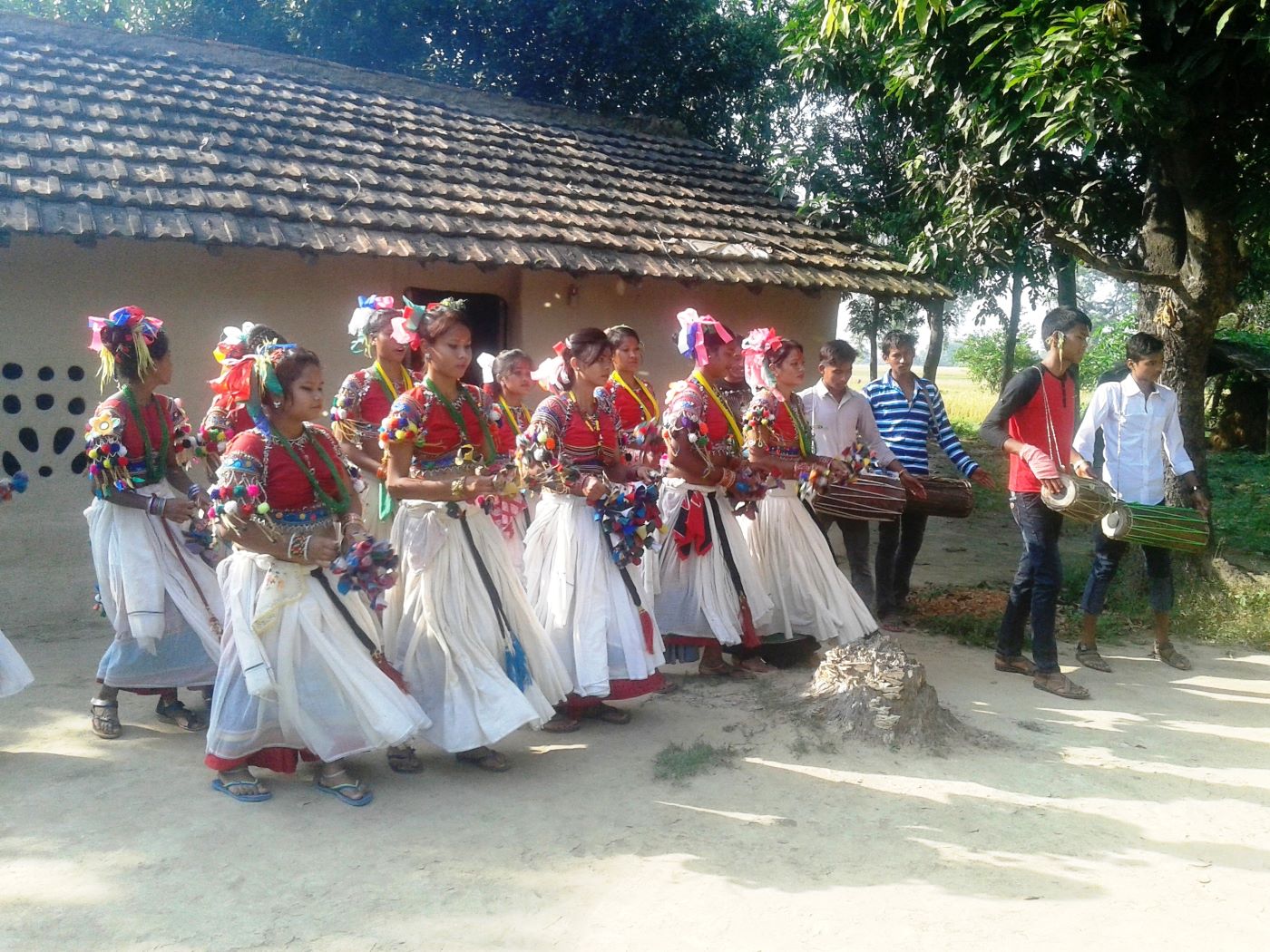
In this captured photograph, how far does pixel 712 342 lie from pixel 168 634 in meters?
3.14

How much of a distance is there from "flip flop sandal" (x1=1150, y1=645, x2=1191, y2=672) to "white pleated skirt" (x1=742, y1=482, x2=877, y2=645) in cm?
190

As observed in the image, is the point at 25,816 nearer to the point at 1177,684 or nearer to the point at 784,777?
the point at 784,777

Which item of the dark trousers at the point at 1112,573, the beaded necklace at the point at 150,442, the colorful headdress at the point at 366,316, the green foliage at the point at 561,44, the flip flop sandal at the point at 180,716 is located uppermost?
the green foliage at the point at 561,44

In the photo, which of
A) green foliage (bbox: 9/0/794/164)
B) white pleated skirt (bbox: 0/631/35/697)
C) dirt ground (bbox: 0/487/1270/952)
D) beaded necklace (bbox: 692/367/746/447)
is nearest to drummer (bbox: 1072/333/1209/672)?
dirt ground (bbox: 0/487/1270/952)

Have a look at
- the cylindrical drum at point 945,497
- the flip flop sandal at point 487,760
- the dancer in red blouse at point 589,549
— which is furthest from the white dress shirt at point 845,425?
the flip flop sandal at point 487,760

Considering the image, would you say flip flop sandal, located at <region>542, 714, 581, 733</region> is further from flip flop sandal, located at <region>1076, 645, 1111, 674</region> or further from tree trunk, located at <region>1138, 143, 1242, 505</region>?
tree trunk, located at <region>1138, 143, 1242, 505</region>

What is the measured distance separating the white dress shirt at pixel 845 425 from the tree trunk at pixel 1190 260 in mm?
2594

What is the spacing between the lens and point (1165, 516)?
19.6ft

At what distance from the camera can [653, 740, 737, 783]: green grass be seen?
171 inches

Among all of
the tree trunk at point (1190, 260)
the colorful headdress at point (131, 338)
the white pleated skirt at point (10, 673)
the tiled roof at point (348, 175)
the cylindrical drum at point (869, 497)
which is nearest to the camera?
the white pleated skirt at point (10, 673)

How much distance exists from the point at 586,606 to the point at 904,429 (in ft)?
10.3

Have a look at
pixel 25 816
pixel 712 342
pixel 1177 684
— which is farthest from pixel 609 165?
pixel 25 816

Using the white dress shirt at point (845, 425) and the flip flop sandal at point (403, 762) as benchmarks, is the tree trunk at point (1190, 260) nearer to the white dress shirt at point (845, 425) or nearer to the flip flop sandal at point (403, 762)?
the white dress shirt at point (845, 425)

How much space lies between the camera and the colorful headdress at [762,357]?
5.81m
